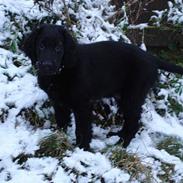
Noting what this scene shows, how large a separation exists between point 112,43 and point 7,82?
3.76 feet

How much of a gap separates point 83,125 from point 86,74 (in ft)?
1.37

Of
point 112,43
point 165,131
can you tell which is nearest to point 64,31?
point 112,43

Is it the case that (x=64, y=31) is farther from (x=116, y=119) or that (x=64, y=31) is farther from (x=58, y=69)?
(x=116, y=119)

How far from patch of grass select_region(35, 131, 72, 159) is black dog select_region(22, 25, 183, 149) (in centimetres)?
16

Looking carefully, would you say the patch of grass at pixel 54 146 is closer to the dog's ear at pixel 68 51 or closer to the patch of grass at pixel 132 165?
the patch of grass at pixel 132 165

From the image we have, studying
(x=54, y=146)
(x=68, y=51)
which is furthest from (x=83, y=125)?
(x=68, y=51)

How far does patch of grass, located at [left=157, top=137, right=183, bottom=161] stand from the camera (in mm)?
4836

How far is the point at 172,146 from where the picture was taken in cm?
489

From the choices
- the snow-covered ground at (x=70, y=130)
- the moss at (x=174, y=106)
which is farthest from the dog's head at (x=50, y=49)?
the moss at (x=174, y=106)

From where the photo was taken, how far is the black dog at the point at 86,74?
163 inches

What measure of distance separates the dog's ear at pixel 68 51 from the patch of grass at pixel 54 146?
1.98ft

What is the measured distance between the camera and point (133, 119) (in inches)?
189

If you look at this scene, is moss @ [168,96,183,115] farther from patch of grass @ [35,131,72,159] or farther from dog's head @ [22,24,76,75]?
dog's head @ [22,24,76,75]

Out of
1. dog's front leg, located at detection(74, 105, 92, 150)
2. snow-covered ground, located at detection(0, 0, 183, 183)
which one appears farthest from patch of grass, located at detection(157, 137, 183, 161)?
dog's front leg, located at detection(74, 105, 92, 150)
